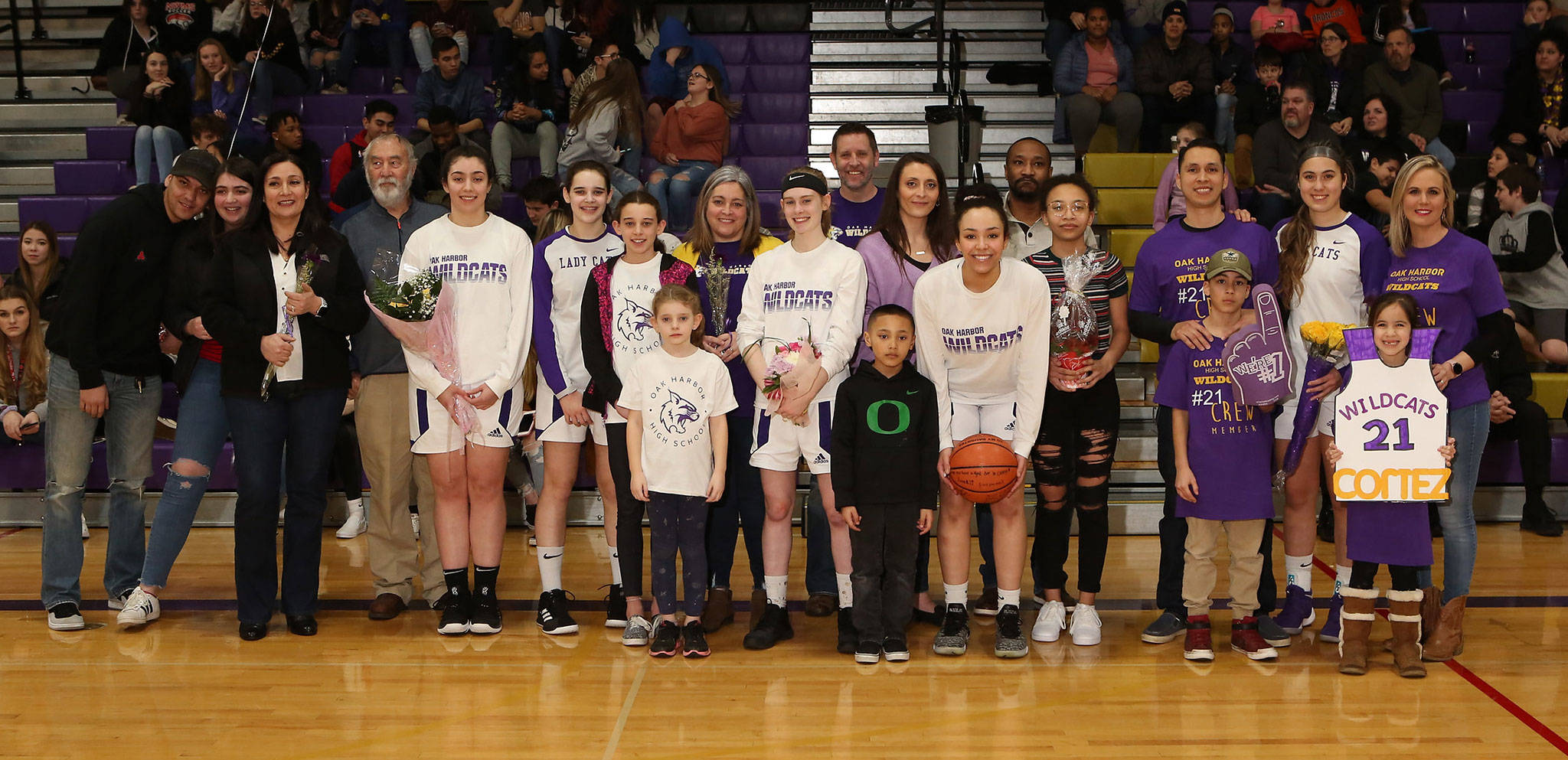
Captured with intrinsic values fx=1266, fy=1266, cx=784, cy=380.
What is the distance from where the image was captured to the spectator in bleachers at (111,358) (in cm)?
434

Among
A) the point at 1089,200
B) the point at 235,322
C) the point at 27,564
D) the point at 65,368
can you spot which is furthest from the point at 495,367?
the point at 27,564

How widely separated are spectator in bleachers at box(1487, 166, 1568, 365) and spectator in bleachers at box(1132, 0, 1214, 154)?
2.06 metres

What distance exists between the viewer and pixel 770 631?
164 inches

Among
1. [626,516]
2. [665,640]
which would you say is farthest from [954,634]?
[626,516]

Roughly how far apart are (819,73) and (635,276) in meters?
5.99

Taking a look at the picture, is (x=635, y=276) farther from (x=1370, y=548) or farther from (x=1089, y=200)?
(x=1370, y=548)

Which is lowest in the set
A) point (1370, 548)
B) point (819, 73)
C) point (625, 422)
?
point (1370, 548)

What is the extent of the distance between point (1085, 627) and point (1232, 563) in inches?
20.1

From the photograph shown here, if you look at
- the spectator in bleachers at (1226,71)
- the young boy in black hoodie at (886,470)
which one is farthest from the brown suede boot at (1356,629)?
the spectator in bleachers at (1226,71)

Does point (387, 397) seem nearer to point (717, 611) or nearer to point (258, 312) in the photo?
point (258, 312)

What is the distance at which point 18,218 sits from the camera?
28.4 feet

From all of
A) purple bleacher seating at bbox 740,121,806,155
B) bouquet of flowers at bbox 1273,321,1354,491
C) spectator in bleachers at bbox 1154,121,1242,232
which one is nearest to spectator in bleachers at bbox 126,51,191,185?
purple bleacher seating at bbox 740,121,806,155

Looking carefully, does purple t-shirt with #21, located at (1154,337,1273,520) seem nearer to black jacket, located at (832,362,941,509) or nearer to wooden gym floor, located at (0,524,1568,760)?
wooden gym floor, located at (0,524,1568,760)

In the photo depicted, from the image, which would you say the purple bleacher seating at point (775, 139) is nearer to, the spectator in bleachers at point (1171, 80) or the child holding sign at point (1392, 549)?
the spectator in bleachers at point (1171, 80)
